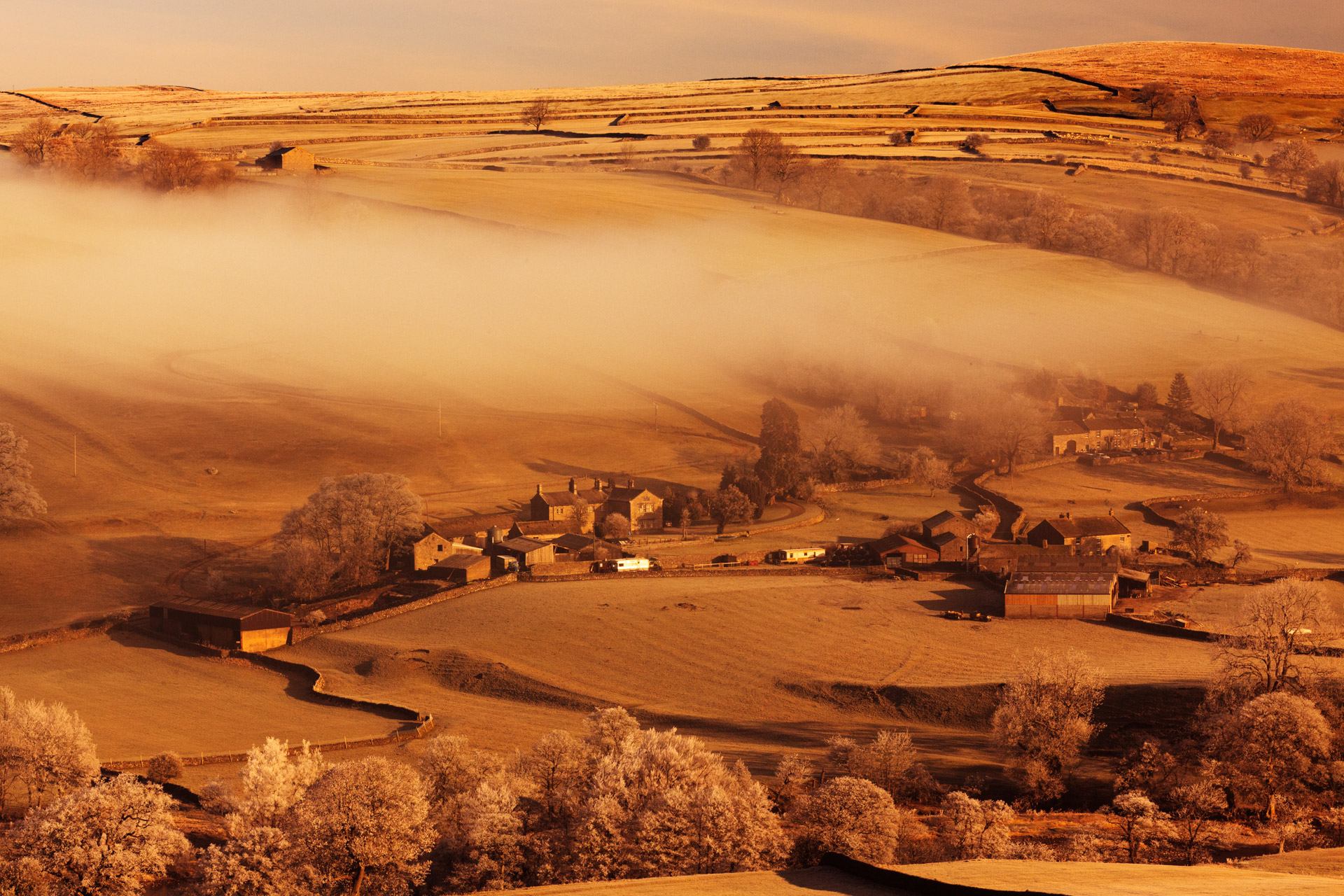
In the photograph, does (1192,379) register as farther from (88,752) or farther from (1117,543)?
(88,752)

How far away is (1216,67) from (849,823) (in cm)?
13617

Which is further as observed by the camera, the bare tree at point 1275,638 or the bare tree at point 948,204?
the bare tree at point 948,204

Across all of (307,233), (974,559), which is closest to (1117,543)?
(974,559)

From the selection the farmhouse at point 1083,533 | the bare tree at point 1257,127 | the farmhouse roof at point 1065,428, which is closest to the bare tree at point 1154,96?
the bare tree at point 1257,127

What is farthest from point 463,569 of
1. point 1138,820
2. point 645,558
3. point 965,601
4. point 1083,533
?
point 1138,820

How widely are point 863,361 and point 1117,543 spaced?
101 ft

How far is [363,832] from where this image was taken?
31.2 meters

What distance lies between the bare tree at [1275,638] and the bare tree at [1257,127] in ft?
342

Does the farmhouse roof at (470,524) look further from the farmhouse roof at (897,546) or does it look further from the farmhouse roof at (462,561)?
the farmhouse roof at (897,546)

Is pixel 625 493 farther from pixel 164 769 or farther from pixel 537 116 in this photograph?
pixel 537 116

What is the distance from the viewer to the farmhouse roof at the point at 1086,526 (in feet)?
214

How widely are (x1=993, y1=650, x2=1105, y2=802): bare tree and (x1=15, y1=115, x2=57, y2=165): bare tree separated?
391 ft

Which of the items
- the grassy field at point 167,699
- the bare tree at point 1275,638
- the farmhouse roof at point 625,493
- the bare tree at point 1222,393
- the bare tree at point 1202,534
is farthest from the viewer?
the bare tree at point 1222,393

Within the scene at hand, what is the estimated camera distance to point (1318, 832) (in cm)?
Answer: 3491
